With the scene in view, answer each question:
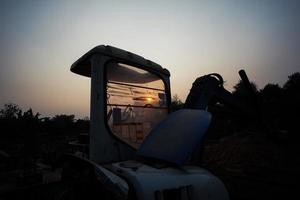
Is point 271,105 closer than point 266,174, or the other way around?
point 266,174

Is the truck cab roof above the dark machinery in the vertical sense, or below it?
above

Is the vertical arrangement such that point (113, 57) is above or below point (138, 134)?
above

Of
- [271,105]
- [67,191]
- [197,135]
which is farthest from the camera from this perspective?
[271,105]

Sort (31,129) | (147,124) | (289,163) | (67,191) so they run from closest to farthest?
(67,191) < (147,124) < (31,129) < (289,163)

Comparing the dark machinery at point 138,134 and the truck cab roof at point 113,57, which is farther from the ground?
the truck cab roof at point 113,57

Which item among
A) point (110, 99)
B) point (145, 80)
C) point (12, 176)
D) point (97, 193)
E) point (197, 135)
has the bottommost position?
point (12, 176)

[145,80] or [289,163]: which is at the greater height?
[145,80]

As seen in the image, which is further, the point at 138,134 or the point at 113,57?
the point at 138,134

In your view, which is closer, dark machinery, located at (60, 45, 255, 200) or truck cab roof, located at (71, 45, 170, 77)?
dark machinery, located at (60, 45, 255, 200)

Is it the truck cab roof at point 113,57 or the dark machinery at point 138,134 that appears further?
the truck cab roof at point 113,57

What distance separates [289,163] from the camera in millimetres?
8516

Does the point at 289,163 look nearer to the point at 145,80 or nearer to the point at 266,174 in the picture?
the point at 266,174

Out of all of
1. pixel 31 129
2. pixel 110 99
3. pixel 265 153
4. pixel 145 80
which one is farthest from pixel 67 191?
pixel 265 153

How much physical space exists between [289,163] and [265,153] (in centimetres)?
125
